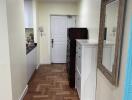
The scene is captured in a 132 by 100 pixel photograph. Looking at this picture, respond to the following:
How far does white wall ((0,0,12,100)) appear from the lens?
79.4 inches

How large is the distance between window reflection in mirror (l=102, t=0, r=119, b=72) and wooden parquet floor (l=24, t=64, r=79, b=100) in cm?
145

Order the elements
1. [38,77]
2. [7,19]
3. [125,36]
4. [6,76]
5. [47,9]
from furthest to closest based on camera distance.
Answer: [47,9], [38,77], [6,76], [7,19], [125,36]

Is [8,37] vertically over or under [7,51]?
over

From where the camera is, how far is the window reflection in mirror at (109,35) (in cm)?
172

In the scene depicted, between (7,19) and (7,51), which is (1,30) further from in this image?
(7,51)

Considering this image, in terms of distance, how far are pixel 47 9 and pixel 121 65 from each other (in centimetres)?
445

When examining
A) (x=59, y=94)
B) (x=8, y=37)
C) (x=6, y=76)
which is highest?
(x=8, y=37)

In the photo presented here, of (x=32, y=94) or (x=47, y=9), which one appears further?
(x=47, y=9)

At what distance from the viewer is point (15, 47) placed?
2.44 meters

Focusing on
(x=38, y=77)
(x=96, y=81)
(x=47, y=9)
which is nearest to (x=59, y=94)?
(x=96, y=81)

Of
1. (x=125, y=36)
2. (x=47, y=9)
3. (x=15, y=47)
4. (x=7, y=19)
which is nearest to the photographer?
(x=125, y=36)

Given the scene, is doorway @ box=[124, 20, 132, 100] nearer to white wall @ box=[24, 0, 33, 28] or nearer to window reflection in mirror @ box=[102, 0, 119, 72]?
window reflection in mirror @ box=[102, 0, 119, 72]

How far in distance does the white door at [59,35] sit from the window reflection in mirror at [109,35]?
3573mm

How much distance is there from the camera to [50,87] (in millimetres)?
3498
